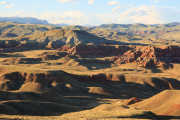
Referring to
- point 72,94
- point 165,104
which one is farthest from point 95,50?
point 165,104

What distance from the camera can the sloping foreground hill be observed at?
6048 centimetres

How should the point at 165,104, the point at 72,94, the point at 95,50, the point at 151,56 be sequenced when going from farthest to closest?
the point at 95,50
the point at 151,56
the point at 72,94
the point at 165,104

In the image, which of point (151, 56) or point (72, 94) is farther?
point (151, 56)

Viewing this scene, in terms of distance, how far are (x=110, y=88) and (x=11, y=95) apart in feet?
135

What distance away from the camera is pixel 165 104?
6525cm

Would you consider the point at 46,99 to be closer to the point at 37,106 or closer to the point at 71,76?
the point at 37,106

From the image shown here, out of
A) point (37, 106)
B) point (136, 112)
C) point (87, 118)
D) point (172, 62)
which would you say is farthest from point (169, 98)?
point (172, 62)

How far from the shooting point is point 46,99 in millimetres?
78188

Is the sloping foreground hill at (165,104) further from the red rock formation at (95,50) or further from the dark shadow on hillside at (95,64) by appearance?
the red rock formation at (95,50)

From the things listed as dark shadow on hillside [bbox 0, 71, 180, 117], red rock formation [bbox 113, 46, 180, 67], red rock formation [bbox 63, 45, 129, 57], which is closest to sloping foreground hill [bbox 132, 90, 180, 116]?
dark shadow on hillside [bbox 0, 71, 180, 117]

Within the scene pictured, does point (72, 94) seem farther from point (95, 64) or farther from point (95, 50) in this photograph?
point (95, 50)

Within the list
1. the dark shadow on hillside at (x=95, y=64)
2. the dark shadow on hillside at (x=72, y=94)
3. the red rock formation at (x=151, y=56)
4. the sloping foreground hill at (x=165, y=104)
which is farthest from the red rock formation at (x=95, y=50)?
the sloping foreground hill at (x=165, y=104)

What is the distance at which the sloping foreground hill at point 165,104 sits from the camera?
60478 mm

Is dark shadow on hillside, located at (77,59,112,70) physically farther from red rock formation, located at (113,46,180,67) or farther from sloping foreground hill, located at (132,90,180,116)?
sloping foreground hill, located at (132,90,180,116)
